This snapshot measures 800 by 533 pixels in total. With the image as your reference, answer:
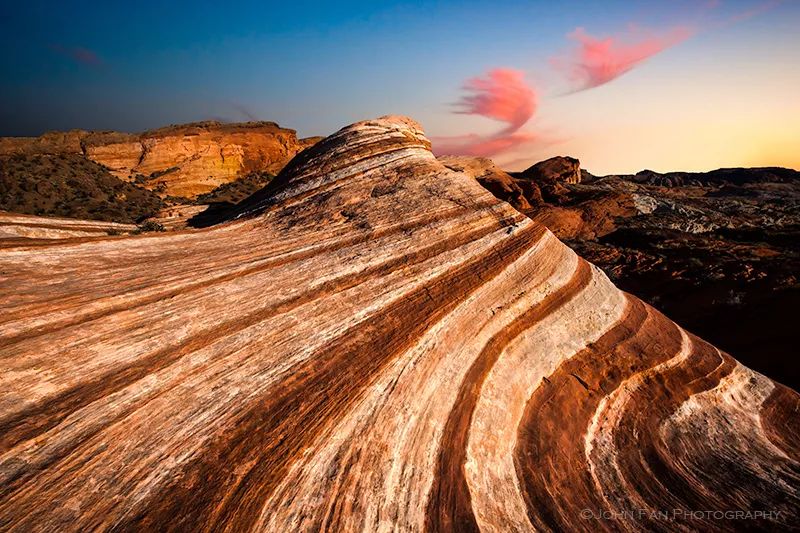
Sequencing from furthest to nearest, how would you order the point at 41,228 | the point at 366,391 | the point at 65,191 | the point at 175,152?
the point at 175,152
the point at 65,191
the point at 41,228
the point at 366,391

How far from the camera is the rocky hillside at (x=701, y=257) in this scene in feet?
50.2

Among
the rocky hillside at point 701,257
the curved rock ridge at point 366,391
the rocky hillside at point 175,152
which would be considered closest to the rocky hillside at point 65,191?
the rocky hillside at point 175,152

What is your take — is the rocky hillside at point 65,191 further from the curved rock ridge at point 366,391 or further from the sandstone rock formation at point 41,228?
the curved rock ridge at point 366,391

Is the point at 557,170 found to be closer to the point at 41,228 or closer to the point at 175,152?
the point at 175,152

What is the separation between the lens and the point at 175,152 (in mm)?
54125

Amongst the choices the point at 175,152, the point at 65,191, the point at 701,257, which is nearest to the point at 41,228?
the point at 701,257

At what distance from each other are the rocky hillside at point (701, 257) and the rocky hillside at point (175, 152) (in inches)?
1399

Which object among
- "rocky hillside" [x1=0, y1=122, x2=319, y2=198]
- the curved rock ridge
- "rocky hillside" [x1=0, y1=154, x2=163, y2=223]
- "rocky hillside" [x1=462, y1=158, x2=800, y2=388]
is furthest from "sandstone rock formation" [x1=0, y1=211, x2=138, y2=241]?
"rocky hillside" [x1=0, y1=122, x2=319, y2=198]

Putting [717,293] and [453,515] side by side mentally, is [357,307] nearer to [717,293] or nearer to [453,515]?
[453,515]

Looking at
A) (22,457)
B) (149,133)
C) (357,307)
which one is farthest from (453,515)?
(149,133)

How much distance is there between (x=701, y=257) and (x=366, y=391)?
27264mm

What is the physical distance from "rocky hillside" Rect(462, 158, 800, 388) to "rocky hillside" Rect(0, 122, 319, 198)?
35.5 m

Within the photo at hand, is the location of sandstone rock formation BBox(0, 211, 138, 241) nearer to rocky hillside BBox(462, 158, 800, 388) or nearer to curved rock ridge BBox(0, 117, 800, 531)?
curved rock ridge BBox(0, 117, 800, 531)

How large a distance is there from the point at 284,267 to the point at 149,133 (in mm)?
66412
